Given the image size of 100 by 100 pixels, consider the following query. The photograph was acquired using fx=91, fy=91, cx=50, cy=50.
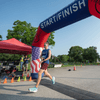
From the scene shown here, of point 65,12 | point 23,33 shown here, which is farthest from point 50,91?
point 23,33

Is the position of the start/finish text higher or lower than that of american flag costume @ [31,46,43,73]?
higher

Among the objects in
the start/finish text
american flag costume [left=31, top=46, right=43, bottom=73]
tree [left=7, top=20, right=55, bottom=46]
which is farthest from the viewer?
tree [left=7, top=20, right=55, bottom=46]

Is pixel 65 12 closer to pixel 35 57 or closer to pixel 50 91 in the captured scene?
pixel 50 91

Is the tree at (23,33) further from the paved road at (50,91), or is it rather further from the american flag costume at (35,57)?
the paved road at (50,91)

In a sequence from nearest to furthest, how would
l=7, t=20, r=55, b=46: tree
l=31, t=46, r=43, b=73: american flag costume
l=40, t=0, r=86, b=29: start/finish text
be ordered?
l=40, t=0, r=86, b=29: start/finish text → l=31, t=46, r=43, b=73: american flag costume → l=7, t=20, r=55, b=46: tree

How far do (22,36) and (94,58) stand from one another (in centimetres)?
4599

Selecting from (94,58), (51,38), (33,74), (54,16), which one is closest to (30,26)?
(51,38)

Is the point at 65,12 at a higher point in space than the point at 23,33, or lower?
lower

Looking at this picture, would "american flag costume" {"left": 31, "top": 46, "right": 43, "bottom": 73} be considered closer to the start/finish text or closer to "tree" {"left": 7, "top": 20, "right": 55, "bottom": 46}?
the start/finish text

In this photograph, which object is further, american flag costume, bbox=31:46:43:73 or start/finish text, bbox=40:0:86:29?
american flag costume, bbox=31:46:43:73

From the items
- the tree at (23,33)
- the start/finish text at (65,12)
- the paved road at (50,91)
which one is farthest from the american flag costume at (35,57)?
the tree at (23,33)

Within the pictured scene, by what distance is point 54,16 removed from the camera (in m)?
Result: 4.01

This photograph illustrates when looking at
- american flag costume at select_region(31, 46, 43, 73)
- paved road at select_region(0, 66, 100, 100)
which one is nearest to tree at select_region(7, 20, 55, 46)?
american flag costume at select_region(31, 46, 43, 73)

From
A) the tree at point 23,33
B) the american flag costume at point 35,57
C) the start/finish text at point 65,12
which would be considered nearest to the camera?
the start/finish text at point 65,12
